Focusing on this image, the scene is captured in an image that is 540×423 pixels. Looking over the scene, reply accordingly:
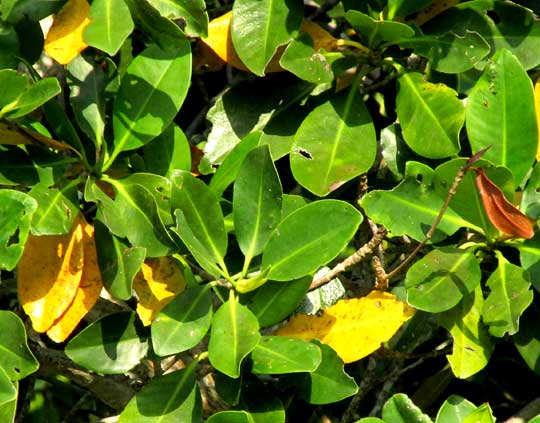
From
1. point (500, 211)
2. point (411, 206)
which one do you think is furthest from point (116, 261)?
point (500, 211)

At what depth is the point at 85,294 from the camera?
1673mm

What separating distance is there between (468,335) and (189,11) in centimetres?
63

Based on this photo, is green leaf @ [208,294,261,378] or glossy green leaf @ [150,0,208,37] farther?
glossy green leaf @ [150,0,208,37]

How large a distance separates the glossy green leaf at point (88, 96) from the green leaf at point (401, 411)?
0.58m

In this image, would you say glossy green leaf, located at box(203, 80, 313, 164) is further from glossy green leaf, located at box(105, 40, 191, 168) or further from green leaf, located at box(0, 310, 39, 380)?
green leaf, located at box(0, 310, 39, 380)

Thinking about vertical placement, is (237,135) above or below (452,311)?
above

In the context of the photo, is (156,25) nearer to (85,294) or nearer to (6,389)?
(85,294)

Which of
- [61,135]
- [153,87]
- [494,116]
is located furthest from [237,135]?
[494,116]

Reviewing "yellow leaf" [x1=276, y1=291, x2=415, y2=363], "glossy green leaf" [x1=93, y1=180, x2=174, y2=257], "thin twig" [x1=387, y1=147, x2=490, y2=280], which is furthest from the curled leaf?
"glossy green leaf" [x1=93, y1=180, x2=174, y2=257]

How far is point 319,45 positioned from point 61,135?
44 cm

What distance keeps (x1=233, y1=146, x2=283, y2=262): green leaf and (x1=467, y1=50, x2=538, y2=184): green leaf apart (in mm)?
326

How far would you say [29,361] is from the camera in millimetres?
1529

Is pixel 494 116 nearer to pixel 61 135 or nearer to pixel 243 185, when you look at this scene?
pixel 243 185

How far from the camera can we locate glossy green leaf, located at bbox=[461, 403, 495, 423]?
1552 mm
